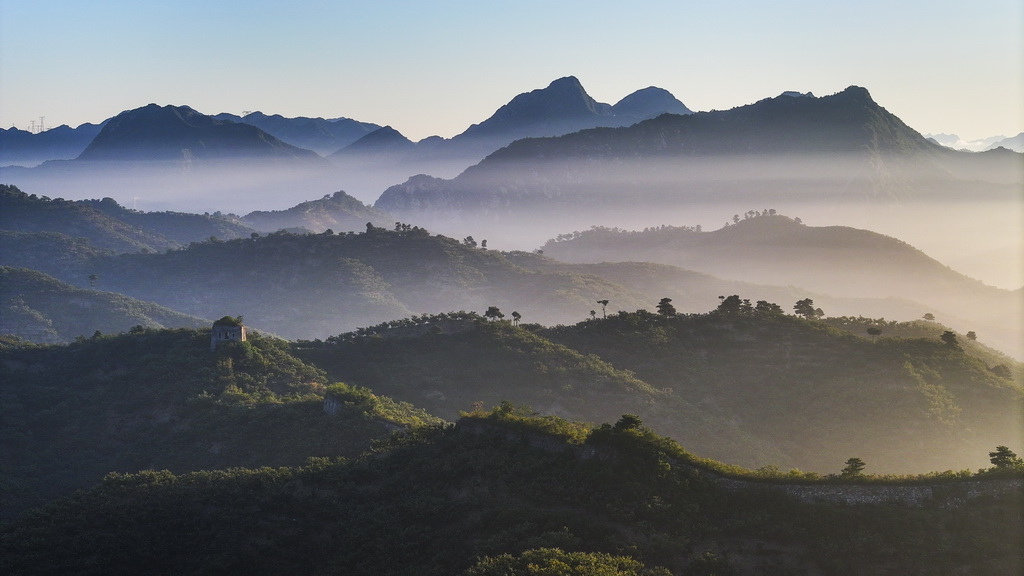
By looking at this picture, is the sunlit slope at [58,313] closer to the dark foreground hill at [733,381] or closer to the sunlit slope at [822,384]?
the dark foreground hill at [733,381]

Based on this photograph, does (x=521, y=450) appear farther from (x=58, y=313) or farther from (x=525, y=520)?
(x=58, y=313)

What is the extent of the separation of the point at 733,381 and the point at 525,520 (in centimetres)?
6588

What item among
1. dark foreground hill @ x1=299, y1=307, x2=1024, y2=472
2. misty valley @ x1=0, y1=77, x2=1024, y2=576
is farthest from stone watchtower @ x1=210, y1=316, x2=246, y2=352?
dark foreground hill @ x1=299, y1=307, x2=1024, y2=472

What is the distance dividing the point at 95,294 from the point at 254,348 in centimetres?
10858

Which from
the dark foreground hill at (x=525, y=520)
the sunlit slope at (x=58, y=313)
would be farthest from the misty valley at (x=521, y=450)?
the sunlit slope at (x=58, y=313)

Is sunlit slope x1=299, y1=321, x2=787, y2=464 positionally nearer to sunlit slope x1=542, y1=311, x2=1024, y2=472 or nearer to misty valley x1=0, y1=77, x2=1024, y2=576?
misty valley x1=0, y1=77, x2=1024, y2=576

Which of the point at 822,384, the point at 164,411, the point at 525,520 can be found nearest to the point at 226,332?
the point at 164,411

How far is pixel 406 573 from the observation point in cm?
5000

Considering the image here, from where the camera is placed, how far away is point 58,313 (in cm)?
18838

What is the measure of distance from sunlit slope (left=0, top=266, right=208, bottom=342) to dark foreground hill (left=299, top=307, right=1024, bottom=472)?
80199 millimetres

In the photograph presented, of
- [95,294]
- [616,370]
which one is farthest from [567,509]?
[95,294]

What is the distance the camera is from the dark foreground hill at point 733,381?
319ft

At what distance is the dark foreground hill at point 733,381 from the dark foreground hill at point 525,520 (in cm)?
4005

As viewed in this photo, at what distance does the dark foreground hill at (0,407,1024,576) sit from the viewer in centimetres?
4909
